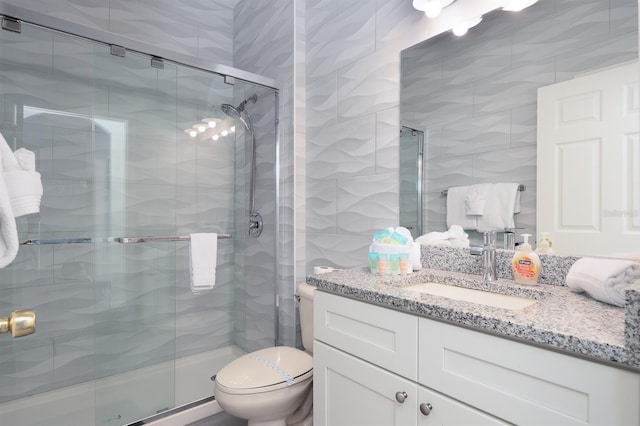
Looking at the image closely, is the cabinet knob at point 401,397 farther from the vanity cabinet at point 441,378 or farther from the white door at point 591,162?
the white door at point 591,162

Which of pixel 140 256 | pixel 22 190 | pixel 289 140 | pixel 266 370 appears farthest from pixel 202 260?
pixel 22 190

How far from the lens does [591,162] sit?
1039mm

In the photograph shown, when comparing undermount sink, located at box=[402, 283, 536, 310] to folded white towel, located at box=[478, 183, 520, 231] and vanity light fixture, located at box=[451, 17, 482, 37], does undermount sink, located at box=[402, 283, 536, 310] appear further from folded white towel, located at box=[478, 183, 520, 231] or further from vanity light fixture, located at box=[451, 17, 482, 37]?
vanity light fixture, located at box=[451, 17, 482, 37]

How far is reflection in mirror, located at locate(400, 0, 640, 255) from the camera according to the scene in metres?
1.06

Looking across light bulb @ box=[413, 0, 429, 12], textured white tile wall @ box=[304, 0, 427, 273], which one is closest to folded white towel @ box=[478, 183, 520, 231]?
textured white tile wall @ box=[304, 0, 427, 273]

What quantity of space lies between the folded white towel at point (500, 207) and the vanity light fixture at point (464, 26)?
2.13ft

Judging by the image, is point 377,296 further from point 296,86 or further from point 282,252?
point 296,86

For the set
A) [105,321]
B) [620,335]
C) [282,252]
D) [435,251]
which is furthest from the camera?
[282,252]

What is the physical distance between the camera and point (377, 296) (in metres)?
1.00

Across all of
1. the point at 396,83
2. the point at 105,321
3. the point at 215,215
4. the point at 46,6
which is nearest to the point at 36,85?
the point at 46,6

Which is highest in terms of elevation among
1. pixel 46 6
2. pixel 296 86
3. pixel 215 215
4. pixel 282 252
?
pixel 46 6

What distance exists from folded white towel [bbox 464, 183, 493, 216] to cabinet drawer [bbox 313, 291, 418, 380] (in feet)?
2.04

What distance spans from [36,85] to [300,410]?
81.2 inches

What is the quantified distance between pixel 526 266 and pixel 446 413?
1.82ft
